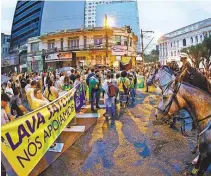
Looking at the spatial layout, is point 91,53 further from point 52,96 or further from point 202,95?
point 202,95

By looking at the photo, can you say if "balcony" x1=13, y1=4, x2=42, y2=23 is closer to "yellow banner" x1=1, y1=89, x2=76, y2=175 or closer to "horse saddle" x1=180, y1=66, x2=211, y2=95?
"yellow banner" x1=1, y1=89, x2=76, y2=175

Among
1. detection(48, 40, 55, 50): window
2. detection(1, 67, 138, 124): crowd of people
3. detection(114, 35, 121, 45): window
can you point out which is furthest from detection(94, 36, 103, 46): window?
detection(1, 67, 138, 124): crowd of people

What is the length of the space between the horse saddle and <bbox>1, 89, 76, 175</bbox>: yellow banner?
292 cm

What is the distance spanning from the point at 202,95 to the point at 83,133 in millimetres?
4484

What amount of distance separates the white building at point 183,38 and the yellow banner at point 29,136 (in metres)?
59.4

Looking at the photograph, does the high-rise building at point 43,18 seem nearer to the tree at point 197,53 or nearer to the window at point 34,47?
the window at point 34,47

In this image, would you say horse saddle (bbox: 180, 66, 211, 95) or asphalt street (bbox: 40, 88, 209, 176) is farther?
asphalt street (bbox: 40, 88, 209, 176)

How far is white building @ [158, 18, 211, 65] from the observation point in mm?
67562

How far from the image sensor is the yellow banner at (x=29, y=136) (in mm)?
3834

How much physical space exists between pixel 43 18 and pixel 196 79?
86333mm

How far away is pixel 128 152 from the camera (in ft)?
20.5

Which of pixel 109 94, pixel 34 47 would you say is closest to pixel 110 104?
pixel 109 94

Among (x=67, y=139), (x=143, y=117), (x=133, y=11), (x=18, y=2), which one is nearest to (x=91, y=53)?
(x=143, y=117)

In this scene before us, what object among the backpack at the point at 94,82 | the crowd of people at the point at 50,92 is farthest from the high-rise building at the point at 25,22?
the backpack at the point at 94,82
